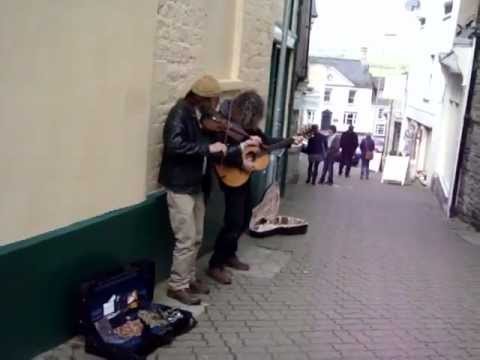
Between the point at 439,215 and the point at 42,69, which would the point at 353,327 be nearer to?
the point at 42,69

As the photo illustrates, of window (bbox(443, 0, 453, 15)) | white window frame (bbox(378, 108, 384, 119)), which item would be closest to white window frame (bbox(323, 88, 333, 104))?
white window frame (bbox(378, 108, 384, 119))

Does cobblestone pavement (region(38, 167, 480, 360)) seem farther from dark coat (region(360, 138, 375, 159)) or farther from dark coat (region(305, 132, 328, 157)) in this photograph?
dark coat (region(360, 138, 375, 159))

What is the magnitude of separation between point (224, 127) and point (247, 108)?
0.45m

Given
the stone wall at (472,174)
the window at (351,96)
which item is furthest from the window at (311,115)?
the stone wall at (472,174)

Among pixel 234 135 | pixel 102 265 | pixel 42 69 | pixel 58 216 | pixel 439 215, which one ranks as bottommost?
pixel 439 215

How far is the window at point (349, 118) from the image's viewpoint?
2692 inches

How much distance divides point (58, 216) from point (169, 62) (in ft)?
6.57

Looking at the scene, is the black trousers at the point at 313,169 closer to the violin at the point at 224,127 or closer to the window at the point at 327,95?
the violin at the point at 224,127

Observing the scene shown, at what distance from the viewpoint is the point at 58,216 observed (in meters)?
4.50

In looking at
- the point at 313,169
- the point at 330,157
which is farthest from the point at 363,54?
the point at 313,169

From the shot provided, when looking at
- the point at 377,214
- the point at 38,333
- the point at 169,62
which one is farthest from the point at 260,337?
the point at 377,214

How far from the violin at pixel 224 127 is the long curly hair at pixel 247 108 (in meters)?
0.12

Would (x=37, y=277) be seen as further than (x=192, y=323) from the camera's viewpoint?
No

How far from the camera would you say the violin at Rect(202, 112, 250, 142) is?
19.5 feet
